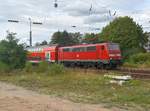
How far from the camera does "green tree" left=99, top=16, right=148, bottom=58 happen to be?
9206cm

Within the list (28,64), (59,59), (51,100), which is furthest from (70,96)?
(59,59)

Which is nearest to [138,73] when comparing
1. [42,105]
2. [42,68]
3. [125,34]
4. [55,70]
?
[55,70]

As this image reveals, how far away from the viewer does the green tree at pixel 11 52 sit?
37344 mm

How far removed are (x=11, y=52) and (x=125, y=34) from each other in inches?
2325

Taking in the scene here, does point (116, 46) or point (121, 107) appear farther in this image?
point (116, 46)

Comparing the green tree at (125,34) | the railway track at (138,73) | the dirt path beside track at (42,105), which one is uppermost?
the green tree at (125,34)

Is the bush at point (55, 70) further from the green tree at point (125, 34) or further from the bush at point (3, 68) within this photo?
the green tree at point (125, 34)

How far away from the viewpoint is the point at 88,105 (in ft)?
47.4

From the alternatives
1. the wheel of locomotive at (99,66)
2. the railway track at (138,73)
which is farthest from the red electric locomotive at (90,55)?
the railway track at (138,73)

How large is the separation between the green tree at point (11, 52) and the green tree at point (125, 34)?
54.5 metres

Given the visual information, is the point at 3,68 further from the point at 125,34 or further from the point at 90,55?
the point at 125,34

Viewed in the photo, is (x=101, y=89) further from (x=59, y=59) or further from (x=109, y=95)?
(x=59, y=59)

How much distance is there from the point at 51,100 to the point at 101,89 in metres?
4.59

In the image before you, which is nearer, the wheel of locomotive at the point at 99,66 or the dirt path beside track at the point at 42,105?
the dirt path beside track at the point at 42,105
